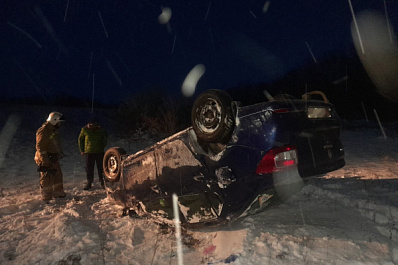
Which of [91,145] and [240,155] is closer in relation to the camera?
[240,155]

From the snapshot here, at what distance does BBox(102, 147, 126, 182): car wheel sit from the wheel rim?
1.89m

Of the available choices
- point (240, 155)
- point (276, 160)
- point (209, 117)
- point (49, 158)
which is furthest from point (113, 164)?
point (276, 160)

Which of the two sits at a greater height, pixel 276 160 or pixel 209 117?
pixel 209 117

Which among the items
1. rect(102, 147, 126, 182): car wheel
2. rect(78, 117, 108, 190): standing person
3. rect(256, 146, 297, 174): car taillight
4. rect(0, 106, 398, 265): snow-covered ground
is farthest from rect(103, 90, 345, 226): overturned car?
rect(78, 117, 108, 190): standing person

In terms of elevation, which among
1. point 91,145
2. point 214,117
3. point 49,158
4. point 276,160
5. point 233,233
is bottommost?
point 233,233

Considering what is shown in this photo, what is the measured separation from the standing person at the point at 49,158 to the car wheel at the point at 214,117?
13.0 feet

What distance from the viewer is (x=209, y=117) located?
9.39 feet

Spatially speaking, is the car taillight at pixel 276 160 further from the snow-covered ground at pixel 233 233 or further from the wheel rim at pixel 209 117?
the snow-covered ground at pixel 233 233

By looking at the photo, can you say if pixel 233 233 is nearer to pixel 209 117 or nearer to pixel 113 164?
pixel 209 117

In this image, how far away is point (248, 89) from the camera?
37781 mm

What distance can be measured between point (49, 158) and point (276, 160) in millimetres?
4825

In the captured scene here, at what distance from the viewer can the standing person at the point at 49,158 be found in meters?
5.44

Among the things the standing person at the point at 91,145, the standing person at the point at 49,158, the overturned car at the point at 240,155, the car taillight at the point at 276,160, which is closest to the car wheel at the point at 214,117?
the overturned car at the point at 240,155

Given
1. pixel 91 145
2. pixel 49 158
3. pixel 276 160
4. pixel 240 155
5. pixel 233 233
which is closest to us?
pixel 276 160
